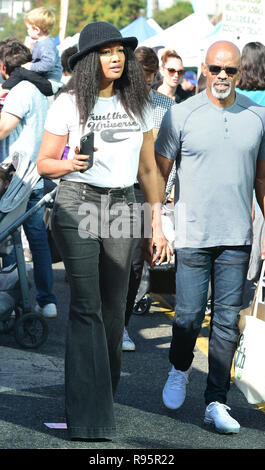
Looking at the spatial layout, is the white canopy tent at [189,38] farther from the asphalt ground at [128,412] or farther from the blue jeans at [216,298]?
the blue jeans at [216,298]

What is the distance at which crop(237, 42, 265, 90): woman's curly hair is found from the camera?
7.65 meters

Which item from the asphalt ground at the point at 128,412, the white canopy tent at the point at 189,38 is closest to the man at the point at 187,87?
the white canopy tent at the point at 189,38

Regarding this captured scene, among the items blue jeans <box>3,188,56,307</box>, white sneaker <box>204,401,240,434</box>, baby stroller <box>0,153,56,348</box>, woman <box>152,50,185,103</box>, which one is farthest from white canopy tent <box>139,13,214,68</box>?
white sneaker <box>204,401,240,434</box>

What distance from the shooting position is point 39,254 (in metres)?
7.96

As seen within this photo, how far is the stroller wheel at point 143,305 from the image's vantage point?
825 cm

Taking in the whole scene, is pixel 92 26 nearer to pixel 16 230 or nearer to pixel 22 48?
pixel 16 230

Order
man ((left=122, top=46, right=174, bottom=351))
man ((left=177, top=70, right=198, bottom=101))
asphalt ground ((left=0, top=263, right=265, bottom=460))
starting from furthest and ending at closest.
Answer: man ((left=177, top=70, right=198, bottom=101))
man ((left=122, top=46, right=174, bottom=351))
asphalt ground ((left=0, top=263, right=265, bottom=460))

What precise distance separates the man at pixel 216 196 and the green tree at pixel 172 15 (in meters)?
89.8

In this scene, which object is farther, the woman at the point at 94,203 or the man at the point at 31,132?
the man at the point at 31,132

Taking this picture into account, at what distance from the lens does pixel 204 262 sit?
16.9 ft

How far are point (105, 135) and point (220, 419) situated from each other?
1566 mm

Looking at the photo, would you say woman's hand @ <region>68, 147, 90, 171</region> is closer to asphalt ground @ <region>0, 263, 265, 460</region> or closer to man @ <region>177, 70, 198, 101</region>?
asphalt ground @ <region>0, 263, 265, 460</region>

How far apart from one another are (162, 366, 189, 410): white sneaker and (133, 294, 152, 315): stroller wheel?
2.86 m

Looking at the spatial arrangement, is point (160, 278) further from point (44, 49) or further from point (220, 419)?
point (220, 419)
